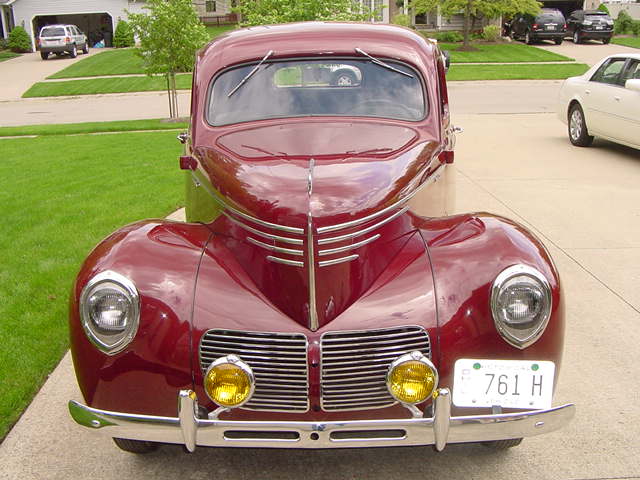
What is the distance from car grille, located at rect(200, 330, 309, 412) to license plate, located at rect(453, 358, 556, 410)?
0.63 m

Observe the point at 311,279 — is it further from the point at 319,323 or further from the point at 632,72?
the point at 632,72

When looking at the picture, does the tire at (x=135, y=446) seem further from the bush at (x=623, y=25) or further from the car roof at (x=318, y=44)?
the bush at (x=623, y=25)

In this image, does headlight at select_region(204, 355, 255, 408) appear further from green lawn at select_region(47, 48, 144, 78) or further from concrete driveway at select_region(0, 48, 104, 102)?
green lawn at select_region(47, 48, 144, 78)

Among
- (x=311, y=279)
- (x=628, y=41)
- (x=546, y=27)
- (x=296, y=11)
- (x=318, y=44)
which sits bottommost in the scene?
(x=628, y=41)

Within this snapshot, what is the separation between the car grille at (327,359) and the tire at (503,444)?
2.55ft

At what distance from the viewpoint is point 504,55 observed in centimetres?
2892

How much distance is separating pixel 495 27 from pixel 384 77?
3135 centimetres

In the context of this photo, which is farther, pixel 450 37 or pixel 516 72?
pixel 450 37

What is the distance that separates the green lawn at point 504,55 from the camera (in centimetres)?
2739

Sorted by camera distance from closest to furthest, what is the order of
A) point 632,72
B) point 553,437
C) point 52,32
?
point 553,437
point 632,72
point 52,32

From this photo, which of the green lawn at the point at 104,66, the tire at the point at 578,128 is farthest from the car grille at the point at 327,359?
the green lawn at the point at 104,66

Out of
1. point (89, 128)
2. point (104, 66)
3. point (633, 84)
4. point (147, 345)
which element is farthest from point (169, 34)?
point (104, 66)

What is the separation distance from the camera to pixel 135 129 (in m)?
14.7

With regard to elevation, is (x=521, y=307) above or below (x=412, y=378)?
above
